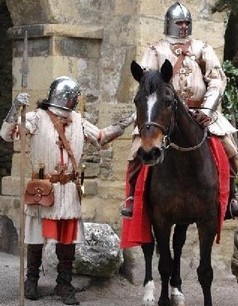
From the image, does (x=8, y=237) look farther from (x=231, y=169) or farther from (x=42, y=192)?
(x=231, y=169)

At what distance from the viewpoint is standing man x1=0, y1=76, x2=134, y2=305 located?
7.71 meters

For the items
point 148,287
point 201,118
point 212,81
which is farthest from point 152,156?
point 148,287

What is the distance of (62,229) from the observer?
7.78m

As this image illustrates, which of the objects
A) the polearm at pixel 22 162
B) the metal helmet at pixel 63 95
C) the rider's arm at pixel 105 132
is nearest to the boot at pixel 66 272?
the polearm at pixel 22 162

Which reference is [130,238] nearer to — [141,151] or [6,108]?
[141,151]

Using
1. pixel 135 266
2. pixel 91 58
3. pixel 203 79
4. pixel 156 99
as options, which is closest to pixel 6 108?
pixel 91 58

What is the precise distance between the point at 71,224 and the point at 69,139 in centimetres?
63

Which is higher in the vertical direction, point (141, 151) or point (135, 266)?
point (141, 151)

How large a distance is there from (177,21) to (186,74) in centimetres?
39

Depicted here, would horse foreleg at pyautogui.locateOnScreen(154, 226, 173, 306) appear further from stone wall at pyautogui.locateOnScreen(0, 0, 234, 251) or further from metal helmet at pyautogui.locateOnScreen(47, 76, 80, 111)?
stone wall at pyautogui.locateOnScreen(0, 0, 234, 251)

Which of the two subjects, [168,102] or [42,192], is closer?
[168,102]

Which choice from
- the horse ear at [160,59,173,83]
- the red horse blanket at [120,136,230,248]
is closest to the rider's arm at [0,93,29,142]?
the red horse blanket at [120,136,230,248]

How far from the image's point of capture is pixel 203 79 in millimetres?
7656

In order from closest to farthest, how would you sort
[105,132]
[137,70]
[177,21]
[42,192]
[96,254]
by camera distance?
[137,70] → [177,21] → [42,192] → [105,132] → [96,254]
